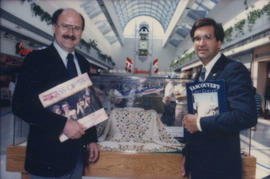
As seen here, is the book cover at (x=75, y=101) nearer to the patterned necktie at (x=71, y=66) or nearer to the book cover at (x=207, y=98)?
the patterned necktie at (x=71, y=66)

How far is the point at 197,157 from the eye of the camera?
1.19 meters

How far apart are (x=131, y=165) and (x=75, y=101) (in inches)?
47.3

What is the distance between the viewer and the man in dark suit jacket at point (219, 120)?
104 centimetres

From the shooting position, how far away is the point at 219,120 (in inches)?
41.3

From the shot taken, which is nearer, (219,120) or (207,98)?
(219,120)

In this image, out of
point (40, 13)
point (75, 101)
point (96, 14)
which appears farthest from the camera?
point (96, 14)

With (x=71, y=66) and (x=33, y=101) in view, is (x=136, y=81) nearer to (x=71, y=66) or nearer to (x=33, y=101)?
(x=71, y=66)

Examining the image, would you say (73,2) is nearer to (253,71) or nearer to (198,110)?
(253,71)

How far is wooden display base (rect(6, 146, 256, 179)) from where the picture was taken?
2041 millimetres

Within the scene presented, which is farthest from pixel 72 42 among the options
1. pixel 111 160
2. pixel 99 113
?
pixel 111 160

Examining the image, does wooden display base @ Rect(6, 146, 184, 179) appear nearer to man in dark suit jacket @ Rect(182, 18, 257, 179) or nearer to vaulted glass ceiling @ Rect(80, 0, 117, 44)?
man in dark suit jacket @ Rect(182, 18, 257, 179)

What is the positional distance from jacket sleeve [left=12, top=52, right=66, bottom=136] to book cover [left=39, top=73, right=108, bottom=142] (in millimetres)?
46

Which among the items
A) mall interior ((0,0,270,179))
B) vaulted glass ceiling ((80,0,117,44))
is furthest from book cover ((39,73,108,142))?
vaulted glass ceiling ((80,0,117,44))

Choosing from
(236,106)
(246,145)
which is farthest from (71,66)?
(246,145)
